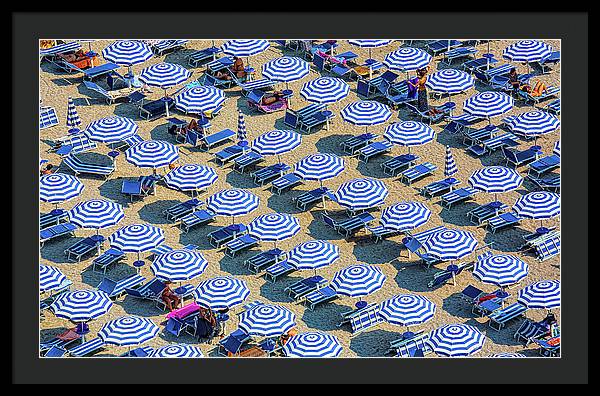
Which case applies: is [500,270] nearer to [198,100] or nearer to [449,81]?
[449,81]

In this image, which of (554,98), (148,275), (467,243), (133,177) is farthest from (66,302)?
(554,98)

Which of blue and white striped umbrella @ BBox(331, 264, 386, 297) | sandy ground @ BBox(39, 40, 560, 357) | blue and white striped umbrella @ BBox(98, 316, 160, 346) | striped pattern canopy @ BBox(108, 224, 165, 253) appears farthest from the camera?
striped pattern canopy @ BBox(108, 224, 165, 253)

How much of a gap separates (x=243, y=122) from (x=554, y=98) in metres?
12.7

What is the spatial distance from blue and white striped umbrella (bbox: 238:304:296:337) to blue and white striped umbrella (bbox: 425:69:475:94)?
16.2 m

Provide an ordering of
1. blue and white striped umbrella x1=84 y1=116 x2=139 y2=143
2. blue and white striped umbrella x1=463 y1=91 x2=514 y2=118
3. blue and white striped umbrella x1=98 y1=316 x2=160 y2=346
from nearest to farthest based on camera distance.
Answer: blue and white striped umbrella x1=98 y1=316 x2=160 y2=346, blue and white striped umbrella x1=84 y1=116 x2=139 y2=143, blue and white striped umbrella x1=463 y1=91 x2=514 y2=118

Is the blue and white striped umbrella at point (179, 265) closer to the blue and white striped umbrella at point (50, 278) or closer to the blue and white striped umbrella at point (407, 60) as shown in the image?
the blue and white striped umbrella at point (50, 278)

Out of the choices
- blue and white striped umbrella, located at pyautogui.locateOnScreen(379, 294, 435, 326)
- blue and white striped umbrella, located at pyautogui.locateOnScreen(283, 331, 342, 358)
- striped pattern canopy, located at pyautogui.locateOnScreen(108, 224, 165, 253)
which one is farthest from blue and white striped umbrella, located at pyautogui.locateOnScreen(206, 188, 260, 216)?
blue and white striped umbrella, located at pyautogui.locateOnScreen(283, 331, 342, 358)

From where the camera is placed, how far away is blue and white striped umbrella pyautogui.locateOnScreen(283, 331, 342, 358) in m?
53.2

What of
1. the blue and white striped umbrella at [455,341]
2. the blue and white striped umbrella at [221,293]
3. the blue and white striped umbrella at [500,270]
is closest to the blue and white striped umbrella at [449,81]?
the blue and white striped umbrella at [500,270]

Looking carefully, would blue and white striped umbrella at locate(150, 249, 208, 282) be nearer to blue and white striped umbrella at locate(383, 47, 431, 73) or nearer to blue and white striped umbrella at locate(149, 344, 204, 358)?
blue and white striped umbrella at locate(149, 344, 204, 358)

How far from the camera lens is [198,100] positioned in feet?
220

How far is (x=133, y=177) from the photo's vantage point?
Answer: 211ft

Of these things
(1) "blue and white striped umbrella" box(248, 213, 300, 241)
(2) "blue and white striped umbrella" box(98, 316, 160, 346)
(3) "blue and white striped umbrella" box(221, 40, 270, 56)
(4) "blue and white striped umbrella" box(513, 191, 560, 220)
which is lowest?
(2) "blue and white striped umbrella" box(98, 316, 160, 346)
